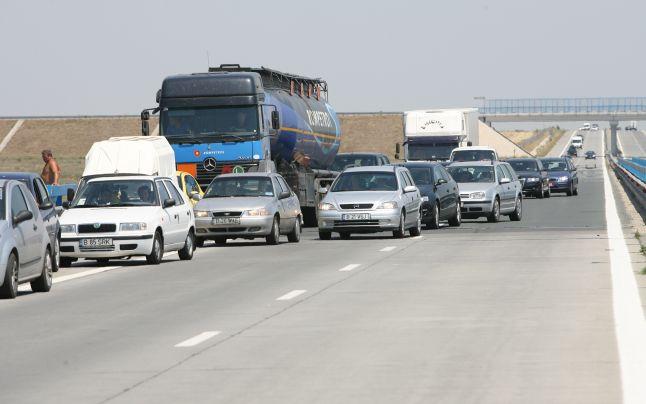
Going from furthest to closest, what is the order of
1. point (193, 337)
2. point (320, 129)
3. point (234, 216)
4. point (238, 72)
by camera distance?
point (320, 129) → point (238, 72) → point (234, 216) → point (193, 337)

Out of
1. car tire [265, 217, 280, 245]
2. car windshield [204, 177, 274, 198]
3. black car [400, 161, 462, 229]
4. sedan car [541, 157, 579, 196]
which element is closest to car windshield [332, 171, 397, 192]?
car windshield [204, 177, 274, 198]

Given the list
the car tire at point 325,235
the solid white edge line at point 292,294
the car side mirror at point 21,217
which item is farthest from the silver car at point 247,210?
the car side mirror at point 21,217

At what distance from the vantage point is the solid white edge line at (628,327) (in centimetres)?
973

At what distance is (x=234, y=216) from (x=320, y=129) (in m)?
12.6

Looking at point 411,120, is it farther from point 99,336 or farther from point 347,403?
point 347,403

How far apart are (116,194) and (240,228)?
4.55m

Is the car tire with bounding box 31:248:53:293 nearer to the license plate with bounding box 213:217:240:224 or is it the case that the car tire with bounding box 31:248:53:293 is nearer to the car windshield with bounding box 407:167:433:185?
the license plate with bounding box 213:217:240:224

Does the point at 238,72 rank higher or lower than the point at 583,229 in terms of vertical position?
higher

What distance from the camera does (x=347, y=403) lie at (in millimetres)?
9078

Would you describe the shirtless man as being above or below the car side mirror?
above

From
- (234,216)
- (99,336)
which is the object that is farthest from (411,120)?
(99,336)

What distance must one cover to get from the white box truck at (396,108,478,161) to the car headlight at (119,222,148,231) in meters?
30.5

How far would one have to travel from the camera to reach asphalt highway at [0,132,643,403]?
980 centimetres

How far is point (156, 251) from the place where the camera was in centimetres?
2359
